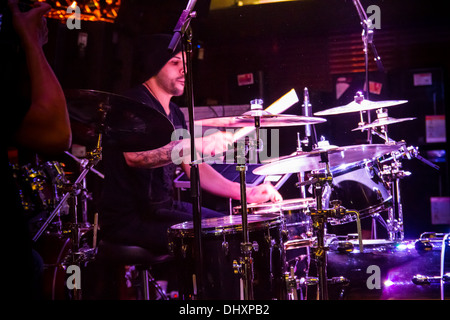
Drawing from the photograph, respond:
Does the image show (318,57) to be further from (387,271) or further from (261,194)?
(387,271)

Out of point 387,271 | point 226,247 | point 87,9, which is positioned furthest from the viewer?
point 87,9

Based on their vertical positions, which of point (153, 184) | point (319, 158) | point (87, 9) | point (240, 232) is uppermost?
point (87, 9)

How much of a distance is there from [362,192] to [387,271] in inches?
23.5

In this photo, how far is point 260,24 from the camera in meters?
5.88

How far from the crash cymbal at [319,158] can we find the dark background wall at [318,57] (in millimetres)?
2375

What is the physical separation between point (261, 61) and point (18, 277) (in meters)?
5.60

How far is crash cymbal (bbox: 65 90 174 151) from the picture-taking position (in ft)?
5.77

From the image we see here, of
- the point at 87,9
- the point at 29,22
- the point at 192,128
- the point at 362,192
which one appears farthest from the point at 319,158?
the point at 87,9

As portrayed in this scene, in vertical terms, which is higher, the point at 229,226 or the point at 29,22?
the point at 29,22

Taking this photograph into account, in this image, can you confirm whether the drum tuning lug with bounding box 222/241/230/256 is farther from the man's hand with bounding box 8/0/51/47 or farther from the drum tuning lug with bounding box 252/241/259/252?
the man's hand with bounding box 8/0/51/47

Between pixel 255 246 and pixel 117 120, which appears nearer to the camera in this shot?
pixel 117 120

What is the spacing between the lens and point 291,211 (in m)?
2.83

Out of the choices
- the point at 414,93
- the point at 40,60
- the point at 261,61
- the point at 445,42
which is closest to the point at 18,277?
the point at 40,60

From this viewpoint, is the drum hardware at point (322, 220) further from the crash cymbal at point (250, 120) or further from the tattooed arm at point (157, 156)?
the tattooed arm at point (157, 156)
